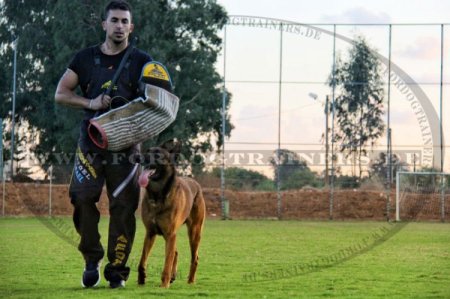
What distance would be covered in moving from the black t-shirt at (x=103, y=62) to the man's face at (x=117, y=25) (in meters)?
0.15

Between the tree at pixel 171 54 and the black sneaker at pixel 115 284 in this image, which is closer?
the black sneaker at pixel 115 284

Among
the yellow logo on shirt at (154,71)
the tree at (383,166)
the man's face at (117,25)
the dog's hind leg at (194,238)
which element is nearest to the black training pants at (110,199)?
the yellow logo on shirt at (154,71)

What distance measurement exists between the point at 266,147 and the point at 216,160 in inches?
123

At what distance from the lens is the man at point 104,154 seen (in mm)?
7430

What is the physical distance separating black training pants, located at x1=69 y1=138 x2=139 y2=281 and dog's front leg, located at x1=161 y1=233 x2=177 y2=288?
0.36 m

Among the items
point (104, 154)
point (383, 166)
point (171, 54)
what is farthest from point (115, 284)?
point (171, 54)

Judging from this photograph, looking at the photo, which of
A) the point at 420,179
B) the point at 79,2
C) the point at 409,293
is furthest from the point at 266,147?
the point at 409,293

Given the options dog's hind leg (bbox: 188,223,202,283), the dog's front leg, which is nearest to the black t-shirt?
the dog's front leg

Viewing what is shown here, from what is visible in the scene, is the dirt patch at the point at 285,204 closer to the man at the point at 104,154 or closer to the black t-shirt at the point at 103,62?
the man at the point at 104,154

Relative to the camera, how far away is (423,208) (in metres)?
33.4

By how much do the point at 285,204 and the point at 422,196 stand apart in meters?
4.92

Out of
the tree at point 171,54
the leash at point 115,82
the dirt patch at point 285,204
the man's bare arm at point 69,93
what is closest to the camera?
the leash at point 115,82

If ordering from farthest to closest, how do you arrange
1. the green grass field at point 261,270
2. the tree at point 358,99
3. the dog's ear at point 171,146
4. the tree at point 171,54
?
the tree at point 171,54 → the tree at point 358,99 → the dog's ear at point 171,146 → the green grass field at point 261,270

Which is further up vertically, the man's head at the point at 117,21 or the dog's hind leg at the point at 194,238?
the man's head at the point at 117,21
